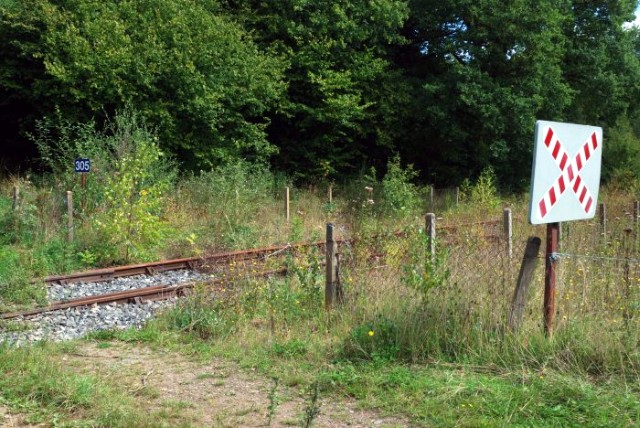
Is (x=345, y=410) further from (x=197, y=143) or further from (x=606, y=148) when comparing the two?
(x=606, y=148)

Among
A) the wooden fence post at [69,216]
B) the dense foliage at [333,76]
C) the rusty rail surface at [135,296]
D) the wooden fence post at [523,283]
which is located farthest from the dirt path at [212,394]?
the dense foliage at [333,76]

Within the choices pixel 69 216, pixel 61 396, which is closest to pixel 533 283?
pixel 61 396

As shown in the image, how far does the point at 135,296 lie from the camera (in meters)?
10.2

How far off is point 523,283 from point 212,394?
293cm

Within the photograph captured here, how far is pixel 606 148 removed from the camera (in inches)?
1184

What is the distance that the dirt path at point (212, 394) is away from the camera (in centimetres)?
498

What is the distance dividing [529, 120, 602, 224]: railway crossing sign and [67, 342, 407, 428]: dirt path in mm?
2275

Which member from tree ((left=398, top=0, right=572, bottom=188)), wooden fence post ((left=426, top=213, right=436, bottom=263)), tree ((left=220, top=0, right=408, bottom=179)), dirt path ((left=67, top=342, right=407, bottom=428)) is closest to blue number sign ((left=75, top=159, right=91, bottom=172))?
dirt path ((left=67, top=342, right=407, bottom=428))

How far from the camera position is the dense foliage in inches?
743

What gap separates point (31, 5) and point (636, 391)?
18.7m

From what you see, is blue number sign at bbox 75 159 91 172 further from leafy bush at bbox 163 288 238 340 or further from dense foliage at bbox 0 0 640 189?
→ leafy bush at bbox 163 288 238 340

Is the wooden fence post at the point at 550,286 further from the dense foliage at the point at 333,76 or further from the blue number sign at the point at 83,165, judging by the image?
the dense foliage at the point at 333,76

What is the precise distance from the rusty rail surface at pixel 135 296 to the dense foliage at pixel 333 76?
363 inches

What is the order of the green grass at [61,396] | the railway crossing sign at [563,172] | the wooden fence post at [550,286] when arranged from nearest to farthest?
the green grass at [61,396] < the railway crossing sign at [563,172] < the wooden fence post at [550,286]
